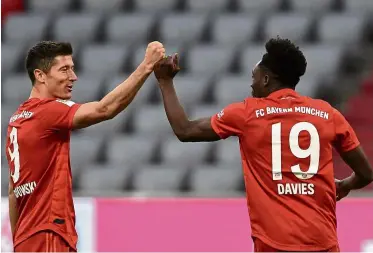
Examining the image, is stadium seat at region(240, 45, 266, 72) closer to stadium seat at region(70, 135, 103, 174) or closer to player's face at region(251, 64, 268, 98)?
stadium seat at region(70, 135, 103, 174)

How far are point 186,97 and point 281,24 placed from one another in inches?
51.0

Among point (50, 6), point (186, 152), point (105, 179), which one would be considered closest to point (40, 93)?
point (105, 179)

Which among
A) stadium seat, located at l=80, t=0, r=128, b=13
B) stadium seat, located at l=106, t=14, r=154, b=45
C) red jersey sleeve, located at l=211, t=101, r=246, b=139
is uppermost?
stadium seat, located at l=80, t=0, r=128, b=13

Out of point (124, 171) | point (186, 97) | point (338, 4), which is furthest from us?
point (338, 4)

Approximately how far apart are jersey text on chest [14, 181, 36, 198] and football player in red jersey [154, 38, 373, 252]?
2.94 feet

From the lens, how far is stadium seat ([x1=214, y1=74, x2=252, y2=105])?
1112 cm

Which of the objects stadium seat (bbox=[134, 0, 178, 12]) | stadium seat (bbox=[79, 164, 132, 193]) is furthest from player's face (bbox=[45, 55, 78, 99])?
stadium seat (bbox=[134, 0, 178, 12])

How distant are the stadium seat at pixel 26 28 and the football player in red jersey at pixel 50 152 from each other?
21.9ft

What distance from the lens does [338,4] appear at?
1225cm

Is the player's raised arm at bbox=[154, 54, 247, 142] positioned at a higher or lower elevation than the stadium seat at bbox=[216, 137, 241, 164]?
lower

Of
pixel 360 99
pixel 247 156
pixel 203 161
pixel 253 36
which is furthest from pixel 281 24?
pixel 247 156

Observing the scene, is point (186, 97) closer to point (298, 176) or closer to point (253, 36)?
point (253, 36)

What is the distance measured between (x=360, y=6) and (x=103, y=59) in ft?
8.83

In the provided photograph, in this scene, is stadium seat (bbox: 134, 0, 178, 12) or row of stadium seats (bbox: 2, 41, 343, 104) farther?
stadium seat (bbox: 134, 0, 178, 12)
